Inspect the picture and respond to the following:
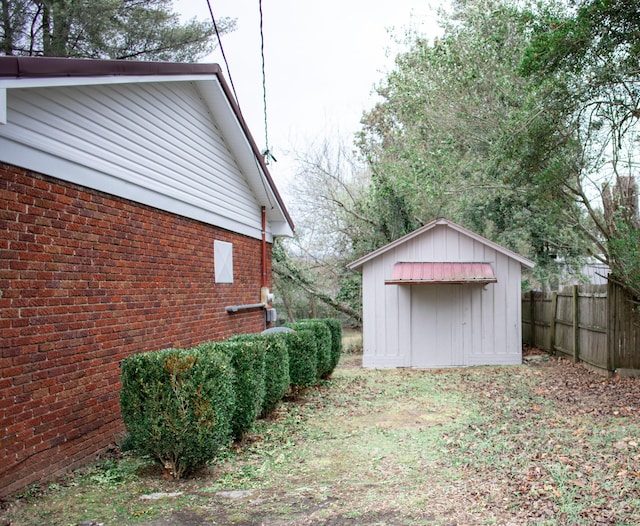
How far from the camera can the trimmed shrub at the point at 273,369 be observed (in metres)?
8.31

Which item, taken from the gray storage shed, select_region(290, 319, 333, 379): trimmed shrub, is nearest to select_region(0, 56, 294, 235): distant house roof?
select_region(290, 319, 333, 379): trimmed shrub

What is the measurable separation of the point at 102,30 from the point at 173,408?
13273 mm

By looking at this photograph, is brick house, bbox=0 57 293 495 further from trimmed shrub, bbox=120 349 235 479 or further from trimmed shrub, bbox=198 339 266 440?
trimmed shrub, bbox=198 339 266 440

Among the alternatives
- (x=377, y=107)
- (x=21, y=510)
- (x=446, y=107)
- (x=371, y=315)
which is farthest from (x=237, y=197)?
(x=377, y=107)

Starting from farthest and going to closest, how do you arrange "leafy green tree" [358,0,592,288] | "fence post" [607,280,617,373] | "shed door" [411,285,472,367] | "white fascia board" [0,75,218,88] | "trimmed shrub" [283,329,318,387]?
1. "shed door" [411,285,472,367]
2. "leafy green tree" [358,0,592,288]
3. "fence post" [607,280,617,373]
4. "trimmed shrub" [283,329,318,387]
5. "white fascia board" [0,75,218,88]

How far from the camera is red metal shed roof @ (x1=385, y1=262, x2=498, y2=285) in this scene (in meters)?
14.2

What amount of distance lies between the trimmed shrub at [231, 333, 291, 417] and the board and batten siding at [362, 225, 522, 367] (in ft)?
22.8

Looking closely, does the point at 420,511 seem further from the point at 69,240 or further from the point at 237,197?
the point at 237,197

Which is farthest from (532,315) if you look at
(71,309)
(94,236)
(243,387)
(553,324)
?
(71,309)

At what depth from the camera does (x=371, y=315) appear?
15461 millimetres

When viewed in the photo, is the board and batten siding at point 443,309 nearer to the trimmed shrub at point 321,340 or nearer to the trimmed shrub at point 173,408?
the trimmed shrub at point 321,340

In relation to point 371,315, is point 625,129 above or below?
above

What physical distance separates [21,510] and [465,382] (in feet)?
31.5

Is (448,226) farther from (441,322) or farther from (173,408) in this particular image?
(173,408)
